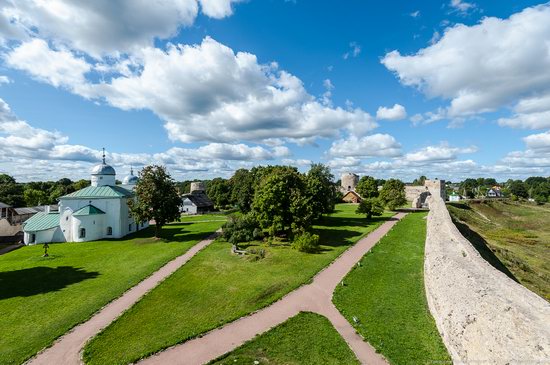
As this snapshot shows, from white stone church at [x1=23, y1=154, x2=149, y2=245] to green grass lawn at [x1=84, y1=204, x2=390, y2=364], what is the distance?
54.9ft

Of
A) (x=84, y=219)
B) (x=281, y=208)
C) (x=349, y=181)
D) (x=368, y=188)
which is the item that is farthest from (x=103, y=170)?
(x=349, y=181)

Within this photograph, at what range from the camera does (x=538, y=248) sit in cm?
3375

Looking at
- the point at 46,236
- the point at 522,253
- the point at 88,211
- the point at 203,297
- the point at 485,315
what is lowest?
the point at 522,253

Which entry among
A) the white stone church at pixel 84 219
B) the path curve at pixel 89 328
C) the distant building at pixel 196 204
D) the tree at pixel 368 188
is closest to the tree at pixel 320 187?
the path curve at pixel 89 328

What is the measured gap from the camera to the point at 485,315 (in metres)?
8.15

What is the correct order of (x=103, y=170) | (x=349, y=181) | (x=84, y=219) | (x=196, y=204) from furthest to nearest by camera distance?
(x=349, y=181), (x=196, y=204), (x=103, y=170), (x=84, y=219)

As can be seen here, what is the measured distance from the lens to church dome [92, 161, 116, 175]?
39938 millimetres

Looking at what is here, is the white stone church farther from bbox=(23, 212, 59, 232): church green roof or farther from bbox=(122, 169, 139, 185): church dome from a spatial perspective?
bbox=(122, 169, 139, 185): church dome

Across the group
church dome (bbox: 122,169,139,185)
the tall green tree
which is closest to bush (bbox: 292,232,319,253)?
church dome (bbox: 122,169,139,185)

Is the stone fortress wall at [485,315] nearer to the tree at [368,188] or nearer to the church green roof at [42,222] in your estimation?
the church green roof at [42,222]

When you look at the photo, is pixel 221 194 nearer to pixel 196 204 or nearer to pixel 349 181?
pixel 196 204

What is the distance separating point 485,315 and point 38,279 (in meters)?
26.1

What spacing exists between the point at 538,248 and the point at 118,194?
169 ft

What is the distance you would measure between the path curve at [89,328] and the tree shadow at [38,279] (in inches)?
197
